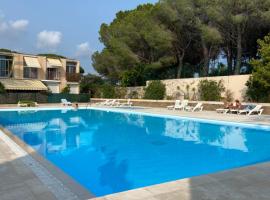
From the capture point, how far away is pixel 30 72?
40094 millimetres

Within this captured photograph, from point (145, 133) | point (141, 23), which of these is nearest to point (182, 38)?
point (141, 23)

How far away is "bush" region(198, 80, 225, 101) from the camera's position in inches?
1003

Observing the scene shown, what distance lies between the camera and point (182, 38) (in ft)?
106

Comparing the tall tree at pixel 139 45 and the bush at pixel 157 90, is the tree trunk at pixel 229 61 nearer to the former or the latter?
the tall tree at pixel 139 45

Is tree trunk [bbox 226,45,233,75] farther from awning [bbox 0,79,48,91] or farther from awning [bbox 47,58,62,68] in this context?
awning [bbox 47,58,62,68]

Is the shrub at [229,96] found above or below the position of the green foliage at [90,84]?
below

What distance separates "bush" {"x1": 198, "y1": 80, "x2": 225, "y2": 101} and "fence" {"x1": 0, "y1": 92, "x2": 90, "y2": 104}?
18.6 metres

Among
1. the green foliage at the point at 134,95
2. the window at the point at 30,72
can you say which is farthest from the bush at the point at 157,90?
the window at the point at 30,72

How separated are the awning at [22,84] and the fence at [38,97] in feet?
4.96

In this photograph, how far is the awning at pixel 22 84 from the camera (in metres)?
36.0

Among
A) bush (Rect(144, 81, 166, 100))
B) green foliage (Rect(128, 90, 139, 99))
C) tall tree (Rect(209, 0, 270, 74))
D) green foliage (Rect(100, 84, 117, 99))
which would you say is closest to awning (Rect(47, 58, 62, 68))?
green foliage (Rect(100, 84, 117, 99))

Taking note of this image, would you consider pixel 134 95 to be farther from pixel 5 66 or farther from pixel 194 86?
pixel 5 66

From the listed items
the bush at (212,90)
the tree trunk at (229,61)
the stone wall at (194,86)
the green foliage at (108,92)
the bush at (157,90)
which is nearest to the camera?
the stone wall at (194,86)

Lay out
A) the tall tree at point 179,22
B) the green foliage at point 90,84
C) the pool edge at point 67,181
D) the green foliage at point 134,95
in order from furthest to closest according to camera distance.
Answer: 1. the green foliage at point 90,84
2. the green foliage at point 134,95
3. the tall tree at point 179,22
4. the pool edge at point 67,181
